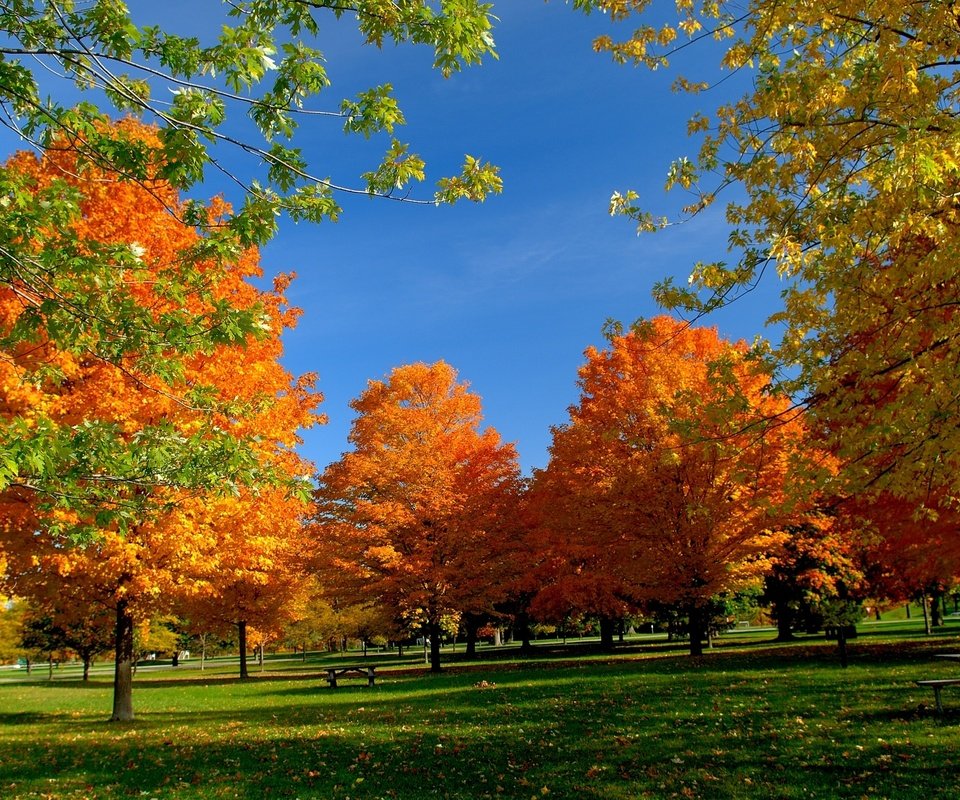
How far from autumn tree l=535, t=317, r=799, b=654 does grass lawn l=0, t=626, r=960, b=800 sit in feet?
11.4

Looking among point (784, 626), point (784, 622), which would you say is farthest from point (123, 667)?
point (784, 626)

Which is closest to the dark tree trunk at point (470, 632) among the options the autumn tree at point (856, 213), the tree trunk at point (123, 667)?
the tree trunk at point (123, 667)

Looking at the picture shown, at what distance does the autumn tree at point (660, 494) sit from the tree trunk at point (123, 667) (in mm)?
12942

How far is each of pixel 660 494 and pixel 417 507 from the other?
396 inches

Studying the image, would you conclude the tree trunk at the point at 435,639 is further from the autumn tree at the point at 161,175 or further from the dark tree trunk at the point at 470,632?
the autumn tree at the point at 161,175

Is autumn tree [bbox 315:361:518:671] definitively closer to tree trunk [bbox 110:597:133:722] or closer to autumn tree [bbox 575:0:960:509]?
tree trunk [bbox 110:597:133:722]

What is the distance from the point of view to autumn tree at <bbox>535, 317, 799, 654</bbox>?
18.5m

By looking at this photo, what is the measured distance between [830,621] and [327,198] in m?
17.1

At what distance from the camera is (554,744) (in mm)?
9141

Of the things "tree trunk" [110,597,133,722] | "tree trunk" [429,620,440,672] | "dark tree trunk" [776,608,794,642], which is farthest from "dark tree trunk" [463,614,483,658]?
"tree trunk" [110,597,133,722]

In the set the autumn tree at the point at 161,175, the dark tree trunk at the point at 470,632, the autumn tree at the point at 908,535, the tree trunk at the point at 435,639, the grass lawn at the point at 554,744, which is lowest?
the dark tree trunk at the point at 470,632

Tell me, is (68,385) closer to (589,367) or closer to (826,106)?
(826,106)

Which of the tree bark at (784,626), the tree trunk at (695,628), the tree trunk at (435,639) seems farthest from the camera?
the tree bark at (784,626)

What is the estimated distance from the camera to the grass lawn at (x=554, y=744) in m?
7.04
